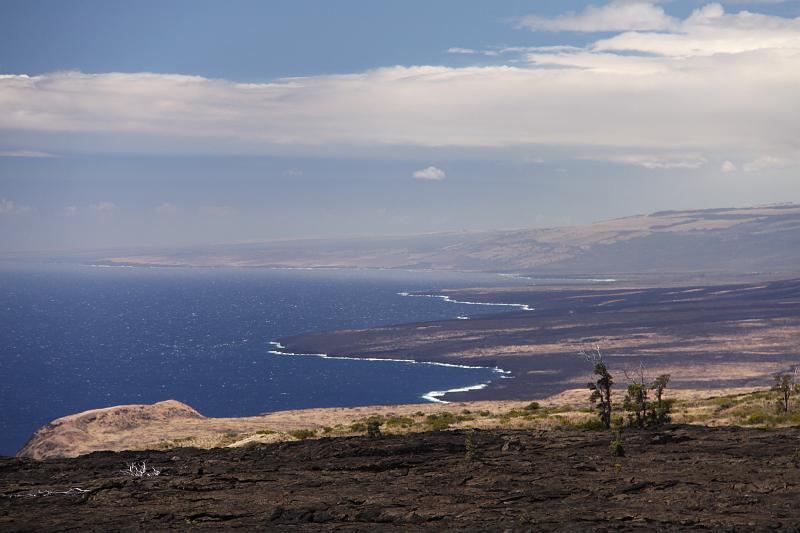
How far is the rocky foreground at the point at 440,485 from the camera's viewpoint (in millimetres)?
22891

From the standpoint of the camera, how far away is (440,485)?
27969 millimetres

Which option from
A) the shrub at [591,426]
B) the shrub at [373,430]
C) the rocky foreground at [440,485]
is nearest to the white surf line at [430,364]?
the shrub at [591,426]

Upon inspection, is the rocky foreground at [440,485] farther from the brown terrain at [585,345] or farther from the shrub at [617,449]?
the brown terrain at [585,345]

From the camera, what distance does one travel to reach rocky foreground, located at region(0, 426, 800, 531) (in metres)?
22.9

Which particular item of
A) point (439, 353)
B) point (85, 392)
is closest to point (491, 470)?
point (85, 392)

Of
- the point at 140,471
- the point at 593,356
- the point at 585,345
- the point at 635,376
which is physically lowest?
the point at 585,345

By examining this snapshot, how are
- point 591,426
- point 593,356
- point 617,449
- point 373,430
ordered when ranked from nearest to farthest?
point 617,449 < point 373,430 < point 591,426 < point 593,356

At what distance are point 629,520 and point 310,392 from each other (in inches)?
3857

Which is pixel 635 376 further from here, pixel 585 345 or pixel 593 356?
pixel 593 356

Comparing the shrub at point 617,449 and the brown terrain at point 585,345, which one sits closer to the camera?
the shrub at point 617,449

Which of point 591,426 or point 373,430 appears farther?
point 591,426

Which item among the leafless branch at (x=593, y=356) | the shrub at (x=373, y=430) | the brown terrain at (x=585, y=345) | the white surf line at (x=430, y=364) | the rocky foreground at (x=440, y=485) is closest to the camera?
the rocky foreground at (x=440, y=485)

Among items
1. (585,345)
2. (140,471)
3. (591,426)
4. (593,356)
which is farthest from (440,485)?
(585,345)

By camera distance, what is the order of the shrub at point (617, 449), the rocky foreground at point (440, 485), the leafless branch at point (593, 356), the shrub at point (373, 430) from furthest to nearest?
the leafless branch at point (593, 356) < the shrub at point (373, 430) < the shrub at point (617, 449) < the rocky foreground at point (440, 485)
